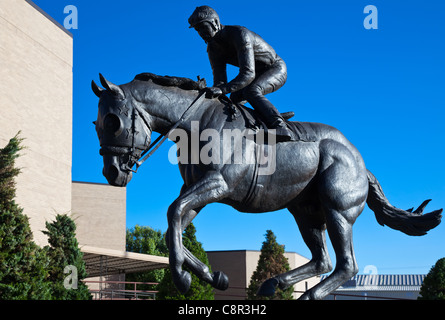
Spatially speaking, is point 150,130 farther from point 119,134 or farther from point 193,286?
point 193,286

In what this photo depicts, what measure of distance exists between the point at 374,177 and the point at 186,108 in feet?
7.51

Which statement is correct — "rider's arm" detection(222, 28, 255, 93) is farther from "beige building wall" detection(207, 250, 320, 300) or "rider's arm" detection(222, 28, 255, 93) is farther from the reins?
"beige building wall" detection(207, 250, 320, 300)

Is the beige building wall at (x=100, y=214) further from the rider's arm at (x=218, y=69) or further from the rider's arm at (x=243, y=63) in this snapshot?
the rider's arm at (x=243, y=63)

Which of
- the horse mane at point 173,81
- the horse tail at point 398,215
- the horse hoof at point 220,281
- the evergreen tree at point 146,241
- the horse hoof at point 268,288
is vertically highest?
the evergreen tree at point 146,241

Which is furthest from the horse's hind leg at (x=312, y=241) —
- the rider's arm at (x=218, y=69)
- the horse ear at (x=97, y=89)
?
the horse ear at (x=97, y=89)

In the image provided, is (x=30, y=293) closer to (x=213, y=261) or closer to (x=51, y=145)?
(x=51, y=145)

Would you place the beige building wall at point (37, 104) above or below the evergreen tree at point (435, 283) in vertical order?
above

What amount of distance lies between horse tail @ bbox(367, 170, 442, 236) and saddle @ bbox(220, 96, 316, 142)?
0.97m

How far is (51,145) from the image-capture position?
26938mm

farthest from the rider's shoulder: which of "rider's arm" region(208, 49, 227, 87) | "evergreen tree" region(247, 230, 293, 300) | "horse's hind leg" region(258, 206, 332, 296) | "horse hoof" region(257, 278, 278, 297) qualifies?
"evergreen tree" region(247, 230, 293, 300)

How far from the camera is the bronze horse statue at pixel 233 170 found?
4.84 meters

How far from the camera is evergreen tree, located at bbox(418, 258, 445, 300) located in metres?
17.5

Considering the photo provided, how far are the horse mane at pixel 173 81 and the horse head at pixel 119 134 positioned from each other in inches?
13.3
